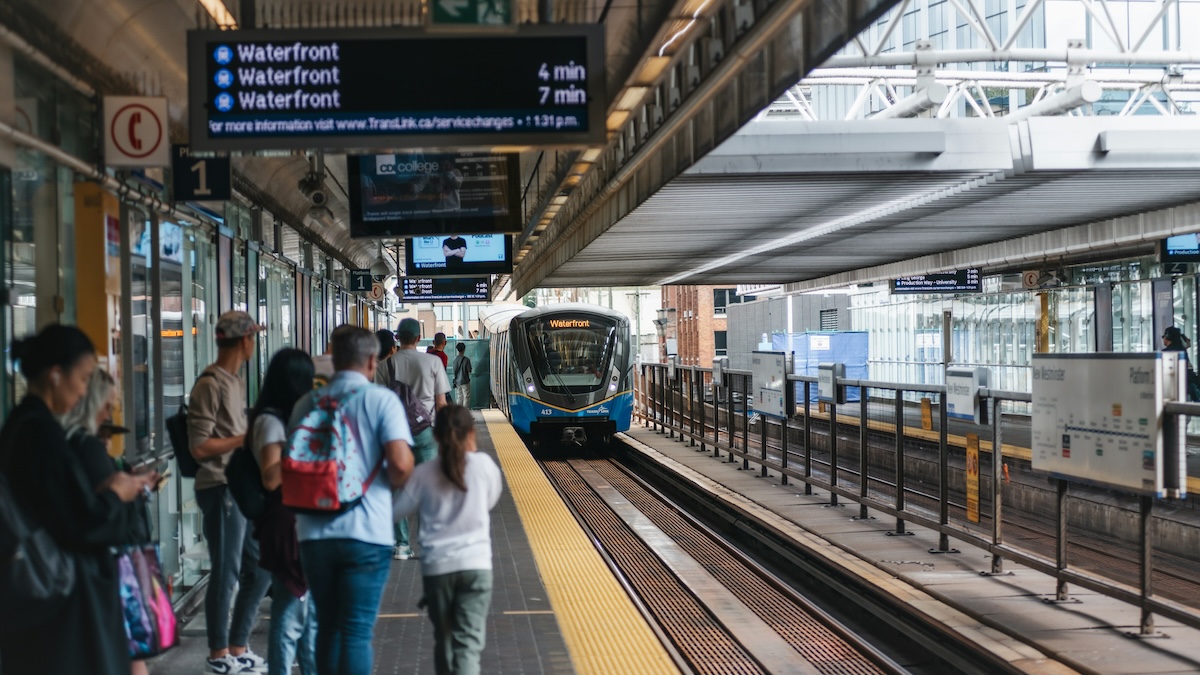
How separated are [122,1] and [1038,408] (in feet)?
19.2

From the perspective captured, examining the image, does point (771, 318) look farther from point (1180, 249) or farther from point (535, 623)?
point (535, 623)

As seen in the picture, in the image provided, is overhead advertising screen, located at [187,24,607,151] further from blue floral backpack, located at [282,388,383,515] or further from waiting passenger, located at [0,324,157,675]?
waiting passenger, located at [0,324,157,675]

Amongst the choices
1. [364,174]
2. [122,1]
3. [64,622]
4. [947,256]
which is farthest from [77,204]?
[947,256]

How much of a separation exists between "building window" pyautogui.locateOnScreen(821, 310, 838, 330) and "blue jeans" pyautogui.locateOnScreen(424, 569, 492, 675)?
32.2m

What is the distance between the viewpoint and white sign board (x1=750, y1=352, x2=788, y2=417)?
14203 mm

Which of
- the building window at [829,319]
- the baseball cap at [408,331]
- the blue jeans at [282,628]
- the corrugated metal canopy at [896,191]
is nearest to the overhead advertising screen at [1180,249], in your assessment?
the corrugated metal canopy at [896,191]

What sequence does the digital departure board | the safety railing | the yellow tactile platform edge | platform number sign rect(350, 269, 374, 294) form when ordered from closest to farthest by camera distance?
1. the yellow tactile platform edge
2. the safety railing
3. platform number sign rect(350, 269, 374, 294)
4. the digital departure board

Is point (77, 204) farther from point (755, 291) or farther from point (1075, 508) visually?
point (755, 291)

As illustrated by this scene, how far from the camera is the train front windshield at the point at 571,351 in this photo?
21578 millimetres

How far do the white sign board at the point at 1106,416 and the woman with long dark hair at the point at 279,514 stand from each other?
4.45m

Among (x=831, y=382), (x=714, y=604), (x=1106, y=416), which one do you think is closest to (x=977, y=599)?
(x=1106, y=416)

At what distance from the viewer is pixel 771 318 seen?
36.9 m

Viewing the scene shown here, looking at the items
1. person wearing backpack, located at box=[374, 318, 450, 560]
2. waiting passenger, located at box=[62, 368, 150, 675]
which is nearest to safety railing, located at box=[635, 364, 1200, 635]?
person wearing backpack, located at box=[374, 318, 450, 560]

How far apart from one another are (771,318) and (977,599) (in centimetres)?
2901
